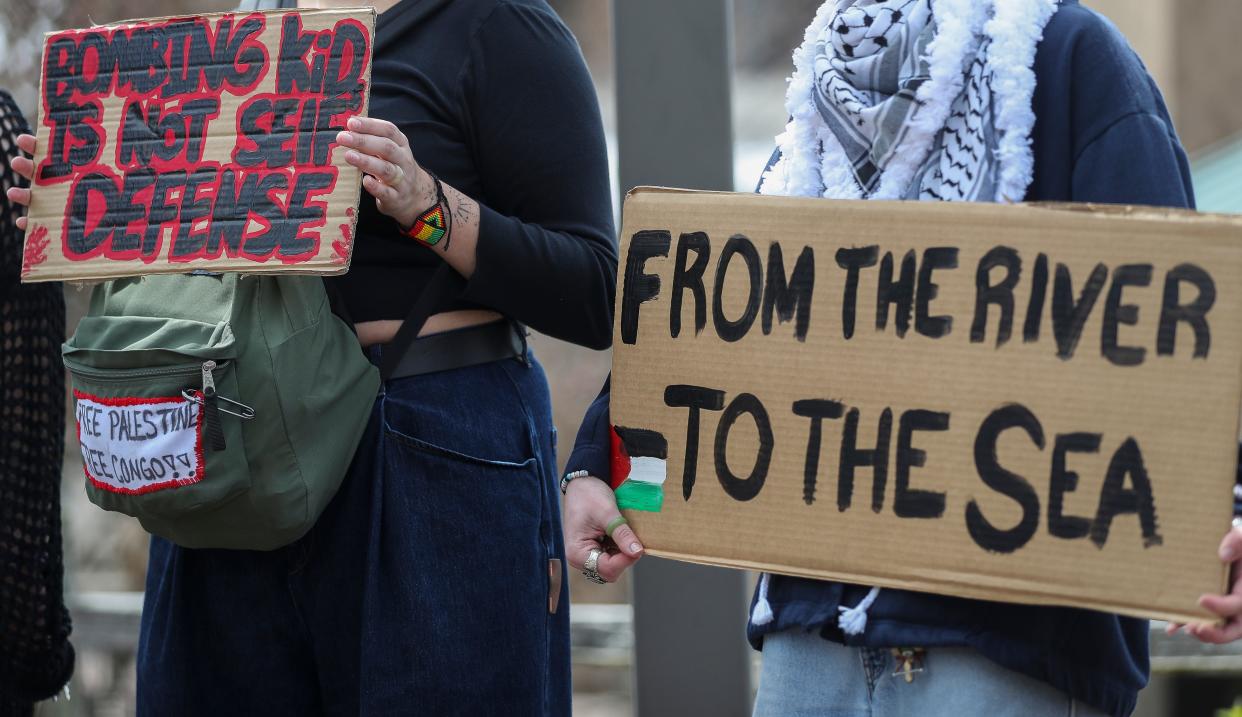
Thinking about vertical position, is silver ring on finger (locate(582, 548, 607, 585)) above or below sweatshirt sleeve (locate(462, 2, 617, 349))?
below

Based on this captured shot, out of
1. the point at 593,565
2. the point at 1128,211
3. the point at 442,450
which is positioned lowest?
the point at 593,565

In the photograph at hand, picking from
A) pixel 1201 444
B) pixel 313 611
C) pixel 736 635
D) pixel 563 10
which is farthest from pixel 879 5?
pixel 563 10

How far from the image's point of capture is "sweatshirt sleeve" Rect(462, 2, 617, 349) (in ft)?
6.26

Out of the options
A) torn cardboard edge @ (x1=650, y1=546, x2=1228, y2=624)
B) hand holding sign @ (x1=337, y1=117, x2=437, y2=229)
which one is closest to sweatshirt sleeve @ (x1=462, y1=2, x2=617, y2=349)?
hand holding sign @ (x1=337, y1=117, x2=437, y2=229)

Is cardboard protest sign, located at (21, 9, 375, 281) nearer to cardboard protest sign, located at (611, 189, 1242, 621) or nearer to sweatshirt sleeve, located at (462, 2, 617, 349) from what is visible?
sweatshirt sleeve, located at (462, 2, 617, 349)

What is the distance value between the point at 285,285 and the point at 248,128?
23 centimetres

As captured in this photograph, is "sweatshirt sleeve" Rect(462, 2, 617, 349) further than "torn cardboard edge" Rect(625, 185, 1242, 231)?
Yes

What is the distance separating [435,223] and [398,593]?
0.52 meters

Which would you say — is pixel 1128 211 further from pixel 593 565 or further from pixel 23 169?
pixel 23 169

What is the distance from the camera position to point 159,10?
487 cm

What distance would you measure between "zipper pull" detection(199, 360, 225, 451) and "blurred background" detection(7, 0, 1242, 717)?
0.80 meters

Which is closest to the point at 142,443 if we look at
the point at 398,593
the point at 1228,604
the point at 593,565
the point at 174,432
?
the point at 174,432

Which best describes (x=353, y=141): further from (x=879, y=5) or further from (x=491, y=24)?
(x=879, y=5)

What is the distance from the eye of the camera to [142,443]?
68.5 inches
